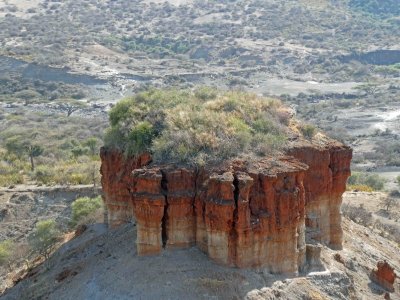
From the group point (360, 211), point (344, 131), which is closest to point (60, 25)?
point (344, 131)

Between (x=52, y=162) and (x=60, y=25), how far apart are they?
83.9 meters

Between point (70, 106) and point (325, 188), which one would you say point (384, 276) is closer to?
point (325, 188)

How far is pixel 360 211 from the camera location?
34.0m

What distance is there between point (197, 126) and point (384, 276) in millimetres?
7972

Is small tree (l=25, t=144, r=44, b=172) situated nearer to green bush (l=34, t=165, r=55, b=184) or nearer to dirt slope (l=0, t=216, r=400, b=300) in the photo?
green bush (l=34, t=165, r=55, b=184)

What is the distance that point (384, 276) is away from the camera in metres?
22.4

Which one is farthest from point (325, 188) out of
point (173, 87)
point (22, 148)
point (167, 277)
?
point (22, 148)

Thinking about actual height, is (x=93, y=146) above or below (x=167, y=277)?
below

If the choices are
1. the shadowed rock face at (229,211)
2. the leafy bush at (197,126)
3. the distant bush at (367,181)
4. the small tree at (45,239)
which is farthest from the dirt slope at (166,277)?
the distant bush at (367,181)

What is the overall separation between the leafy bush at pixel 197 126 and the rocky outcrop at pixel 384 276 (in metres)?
5.38

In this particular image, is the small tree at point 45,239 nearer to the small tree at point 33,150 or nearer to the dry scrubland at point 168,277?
the dry scrubland at point 168,277

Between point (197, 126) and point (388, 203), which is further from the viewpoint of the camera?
point (388, 203)

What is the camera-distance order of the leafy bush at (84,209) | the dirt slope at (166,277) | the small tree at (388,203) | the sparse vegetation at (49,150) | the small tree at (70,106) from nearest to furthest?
1. the dirt slope at (166,277)
2. the leafy bush at (84,209)
3. the small tree at (388,203)
4. the sparse vegetation at (49,150)
5. the small tree at (70,106)

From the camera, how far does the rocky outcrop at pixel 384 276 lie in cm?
2233
